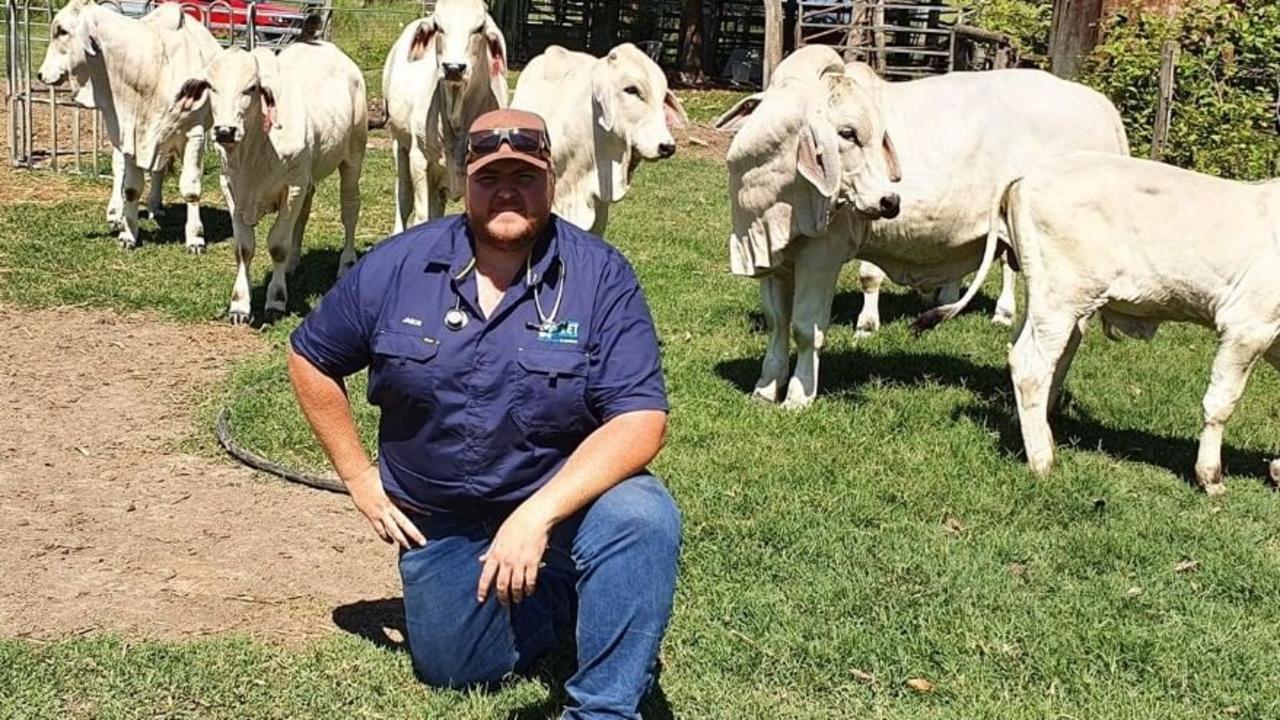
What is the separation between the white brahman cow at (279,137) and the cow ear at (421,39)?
0.90 m

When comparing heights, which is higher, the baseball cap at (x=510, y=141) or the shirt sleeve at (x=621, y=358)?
the baseball cap at (x=510, y=141)

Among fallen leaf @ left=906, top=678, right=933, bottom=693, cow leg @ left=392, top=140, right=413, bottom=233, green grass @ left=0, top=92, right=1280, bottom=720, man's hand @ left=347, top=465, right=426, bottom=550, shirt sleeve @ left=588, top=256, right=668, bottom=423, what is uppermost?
shirt sleeve @ left=588, top=256, right=668, bottom=423

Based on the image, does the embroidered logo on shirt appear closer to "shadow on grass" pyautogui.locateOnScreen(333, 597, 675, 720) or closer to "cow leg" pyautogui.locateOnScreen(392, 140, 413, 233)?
"shadow on grass" pyautogui.locateOnScreen(333, 597, 675, 720)

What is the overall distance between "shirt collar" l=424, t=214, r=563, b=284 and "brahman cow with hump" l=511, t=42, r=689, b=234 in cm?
423

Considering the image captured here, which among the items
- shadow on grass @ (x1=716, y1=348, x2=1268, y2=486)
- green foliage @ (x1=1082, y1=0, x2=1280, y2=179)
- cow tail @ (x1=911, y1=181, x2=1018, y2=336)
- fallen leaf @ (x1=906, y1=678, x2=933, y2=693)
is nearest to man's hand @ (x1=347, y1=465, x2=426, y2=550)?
fallen leaf @ (x1=906, y1=678, x2=933, y2=693)

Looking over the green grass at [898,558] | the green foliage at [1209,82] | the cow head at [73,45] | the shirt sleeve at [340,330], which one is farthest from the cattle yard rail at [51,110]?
the shirt sleeve at [340,330]

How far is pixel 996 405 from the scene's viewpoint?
27.2 ft

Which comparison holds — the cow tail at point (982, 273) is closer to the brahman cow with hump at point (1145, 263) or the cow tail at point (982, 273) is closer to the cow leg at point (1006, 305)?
the brahman cow with hump at point (1145, 263)

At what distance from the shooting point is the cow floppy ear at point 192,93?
9375mm

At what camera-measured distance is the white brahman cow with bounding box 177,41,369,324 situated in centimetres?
924

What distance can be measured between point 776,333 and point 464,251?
4253mm

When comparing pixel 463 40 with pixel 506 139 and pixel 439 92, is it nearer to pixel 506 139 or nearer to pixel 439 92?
pixel 439 92

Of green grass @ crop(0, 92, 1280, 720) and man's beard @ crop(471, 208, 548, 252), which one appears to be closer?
man's beard @ crop(471, 208, 548, 252)

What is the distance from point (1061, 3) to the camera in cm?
1659
